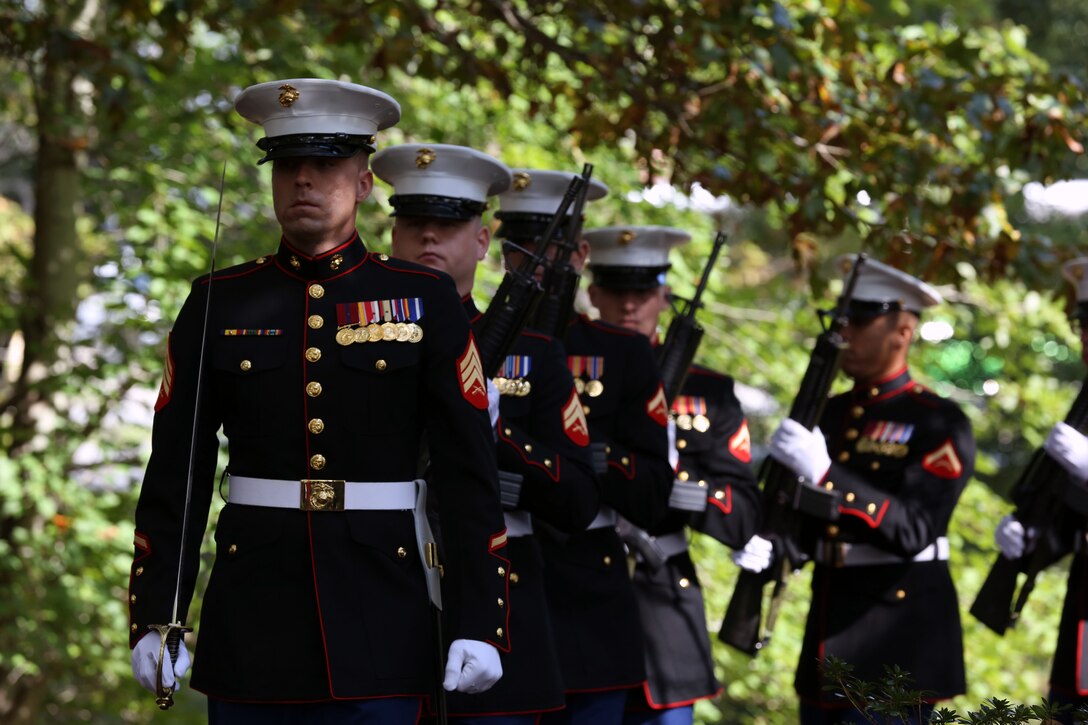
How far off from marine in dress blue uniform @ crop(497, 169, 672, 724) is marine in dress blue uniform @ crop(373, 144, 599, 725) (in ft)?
1.01

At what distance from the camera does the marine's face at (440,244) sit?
4.40 m

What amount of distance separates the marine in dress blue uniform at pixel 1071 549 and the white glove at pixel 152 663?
342cm

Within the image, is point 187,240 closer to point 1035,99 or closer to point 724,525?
point 724,525

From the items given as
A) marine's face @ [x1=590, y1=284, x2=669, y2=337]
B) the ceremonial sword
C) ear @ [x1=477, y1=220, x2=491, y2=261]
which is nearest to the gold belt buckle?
the ceremonial sword

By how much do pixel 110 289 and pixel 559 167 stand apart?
303 cm

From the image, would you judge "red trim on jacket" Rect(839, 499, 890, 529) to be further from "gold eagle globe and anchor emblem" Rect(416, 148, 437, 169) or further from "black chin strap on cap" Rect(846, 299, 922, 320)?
"gold eagle globe and anchor emblem" Rect(416, 148, 437, 169)

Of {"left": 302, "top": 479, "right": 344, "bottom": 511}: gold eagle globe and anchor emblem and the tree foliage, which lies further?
the tree foliage

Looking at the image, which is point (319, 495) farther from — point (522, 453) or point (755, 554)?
point (755, 554)

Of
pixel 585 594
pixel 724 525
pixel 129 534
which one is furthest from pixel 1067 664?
pixel 129 534

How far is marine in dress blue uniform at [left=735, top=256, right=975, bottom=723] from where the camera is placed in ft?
18.9

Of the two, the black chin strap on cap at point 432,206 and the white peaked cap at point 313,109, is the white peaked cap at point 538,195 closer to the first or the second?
the black chin strap on cap at point 432,206

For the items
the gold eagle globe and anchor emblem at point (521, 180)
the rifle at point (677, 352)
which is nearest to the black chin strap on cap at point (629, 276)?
the rifle at point (677, 352)

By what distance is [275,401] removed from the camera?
345 centimetres

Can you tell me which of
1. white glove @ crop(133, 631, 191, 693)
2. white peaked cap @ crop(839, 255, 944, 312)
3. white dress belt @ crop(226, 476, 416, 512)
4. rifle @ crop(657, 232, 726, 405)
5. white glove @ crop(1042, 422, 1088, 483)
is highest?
white dress belt @ crop(226, 476, 416, 512)
